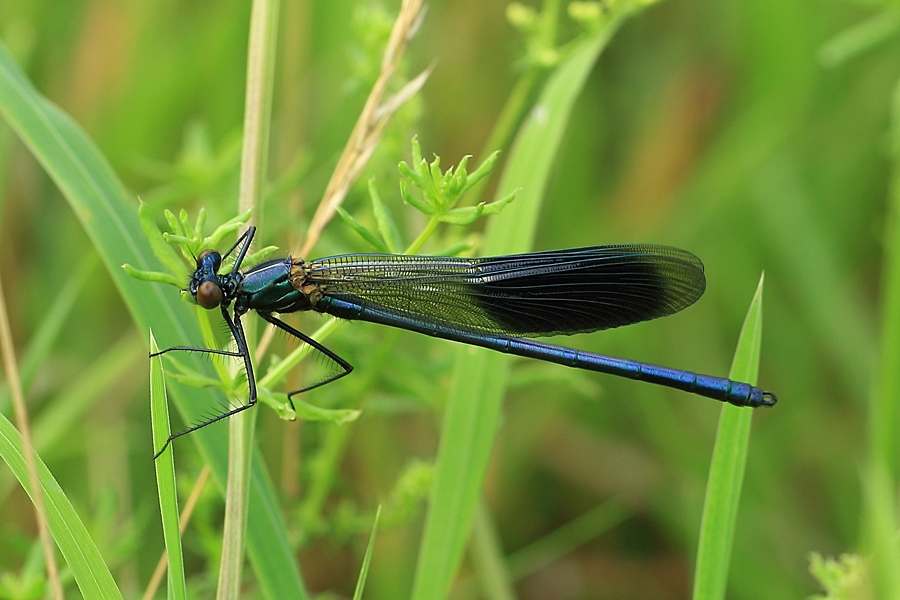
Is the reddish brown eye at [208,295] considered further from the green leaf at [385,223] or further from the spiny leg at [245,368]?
the green leaf at [385,223]

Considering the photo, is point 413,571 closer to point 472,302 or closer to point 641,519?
point 641,519

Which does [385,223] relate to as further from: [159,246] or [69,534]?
[69,534]

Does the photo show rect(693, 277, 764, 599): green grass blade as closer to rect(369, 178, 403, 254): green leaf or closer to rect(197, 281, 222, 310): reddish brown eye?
rect(369, 178, 403, 254): green leaf

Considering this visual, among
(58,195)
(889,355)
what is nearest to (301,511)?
(889,355)

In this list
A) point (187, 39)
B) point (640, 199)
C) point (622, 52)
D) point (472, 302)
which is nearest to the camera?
point (472, 302)


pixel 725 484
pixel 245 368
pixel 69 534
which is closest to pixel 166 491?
pixel 69 534

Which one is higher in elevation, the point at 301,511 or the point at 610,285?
the point at 610,285

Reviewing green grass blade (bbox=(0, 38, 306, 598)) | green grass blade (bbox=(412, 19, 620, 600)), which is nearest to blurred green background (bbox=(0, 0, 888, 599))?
green grass blade (bbox=(412, 19, 620, 600))
